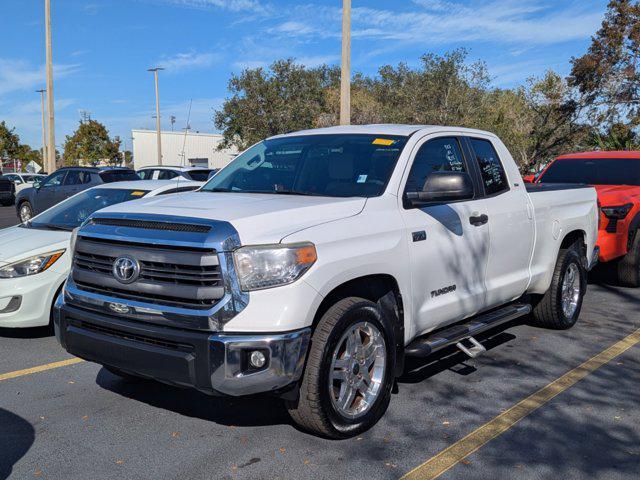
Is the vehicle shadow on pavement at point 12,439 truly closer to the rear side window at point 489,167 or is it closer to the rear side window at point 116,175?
the rear side window at point 489,167

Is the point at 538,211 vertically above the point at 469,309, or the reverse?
the point at 538,211

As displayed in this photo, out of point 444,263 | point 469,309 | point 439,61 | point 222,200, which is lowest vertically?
point 469,309

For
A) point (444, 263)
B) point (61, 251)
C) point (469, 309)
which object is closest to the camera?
point (444, 263)

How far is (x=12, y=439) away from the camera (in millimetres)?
3938

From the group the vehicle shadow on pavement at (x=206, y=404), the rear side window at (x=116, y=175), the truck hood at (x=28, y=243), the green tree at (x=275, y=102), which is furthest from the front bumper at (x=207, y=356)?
the green tree at (x=275, y=102)

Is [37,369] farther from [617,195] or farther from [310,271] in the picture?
[617,195]

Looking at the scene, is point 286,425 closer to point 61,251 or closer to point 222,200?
point 222,200

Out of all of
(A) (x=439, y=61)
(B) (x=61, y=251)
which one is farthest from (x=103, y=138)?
(B) (x=61, y=251)

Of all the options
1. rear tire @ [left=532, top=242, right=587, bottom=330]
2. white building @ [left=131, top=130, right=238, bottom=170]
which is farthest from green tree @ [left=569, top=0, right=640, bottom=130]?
white building @ [left=131, top=130, right=238, bottom=170]

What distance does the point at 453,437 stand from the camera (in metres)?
3.97

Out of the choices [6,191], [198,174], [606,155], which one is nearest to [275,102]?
[6,191]

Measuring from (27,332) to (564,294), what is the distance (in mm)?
5435

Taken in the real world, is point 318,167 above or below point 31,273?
above

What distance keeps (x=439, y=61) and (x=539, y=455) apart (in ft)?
104
